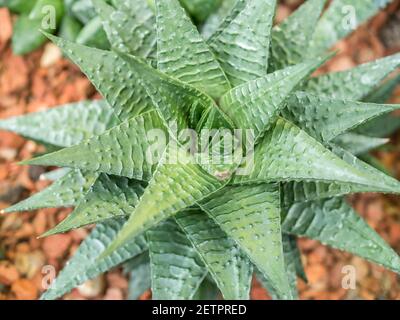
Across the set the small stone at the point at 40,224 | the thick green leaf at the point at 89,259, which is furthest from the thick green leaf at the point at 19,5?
the thick green leaf at the point at 89,259

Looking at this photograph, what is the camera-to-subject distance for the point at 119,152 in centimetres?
89

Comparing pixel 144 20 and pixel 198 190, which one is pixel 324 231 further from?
pixel 144 20

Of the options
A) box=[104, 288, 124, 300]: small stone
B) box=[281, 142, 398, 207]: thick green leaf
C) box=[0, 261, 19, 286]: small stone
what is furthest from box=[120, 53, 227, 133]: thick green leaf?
box=[0, 261, 19, 286]: small stone

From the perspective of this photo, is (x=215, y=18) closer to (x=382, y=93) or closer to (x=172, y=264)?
(x=382, y=93)

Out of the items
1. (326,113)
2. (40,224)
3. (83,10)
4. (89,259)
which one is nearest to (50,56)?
(83,10)

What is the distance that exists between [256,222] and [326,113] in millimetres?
211

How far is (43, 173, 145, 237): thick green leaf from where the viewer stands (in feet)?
2.95

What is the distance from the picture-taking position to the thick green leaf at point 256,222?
0.83 m

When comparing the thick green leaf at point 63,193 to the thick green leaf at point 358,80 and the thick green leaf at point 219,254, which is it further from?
the thick green leaf at point 358,80

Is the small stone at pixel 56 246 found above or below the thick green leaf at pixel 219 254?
above

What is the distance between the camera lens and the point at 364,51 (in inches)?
70.4

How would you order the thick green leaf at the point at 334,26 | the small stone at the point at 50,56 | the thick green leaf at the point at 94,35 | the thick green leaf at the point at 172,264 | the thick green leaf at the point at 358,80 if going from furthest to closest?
the small stone at the point at 50,56 → the thick green leaf at the point at 94,35 → the thick green leaf at the point at 334,26 → the thick green leaf at the point at 358,80 → the thick green leaf at the point at 172,264

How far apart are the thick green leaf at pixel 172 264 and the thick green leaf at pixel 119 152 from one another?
0.17 meters
